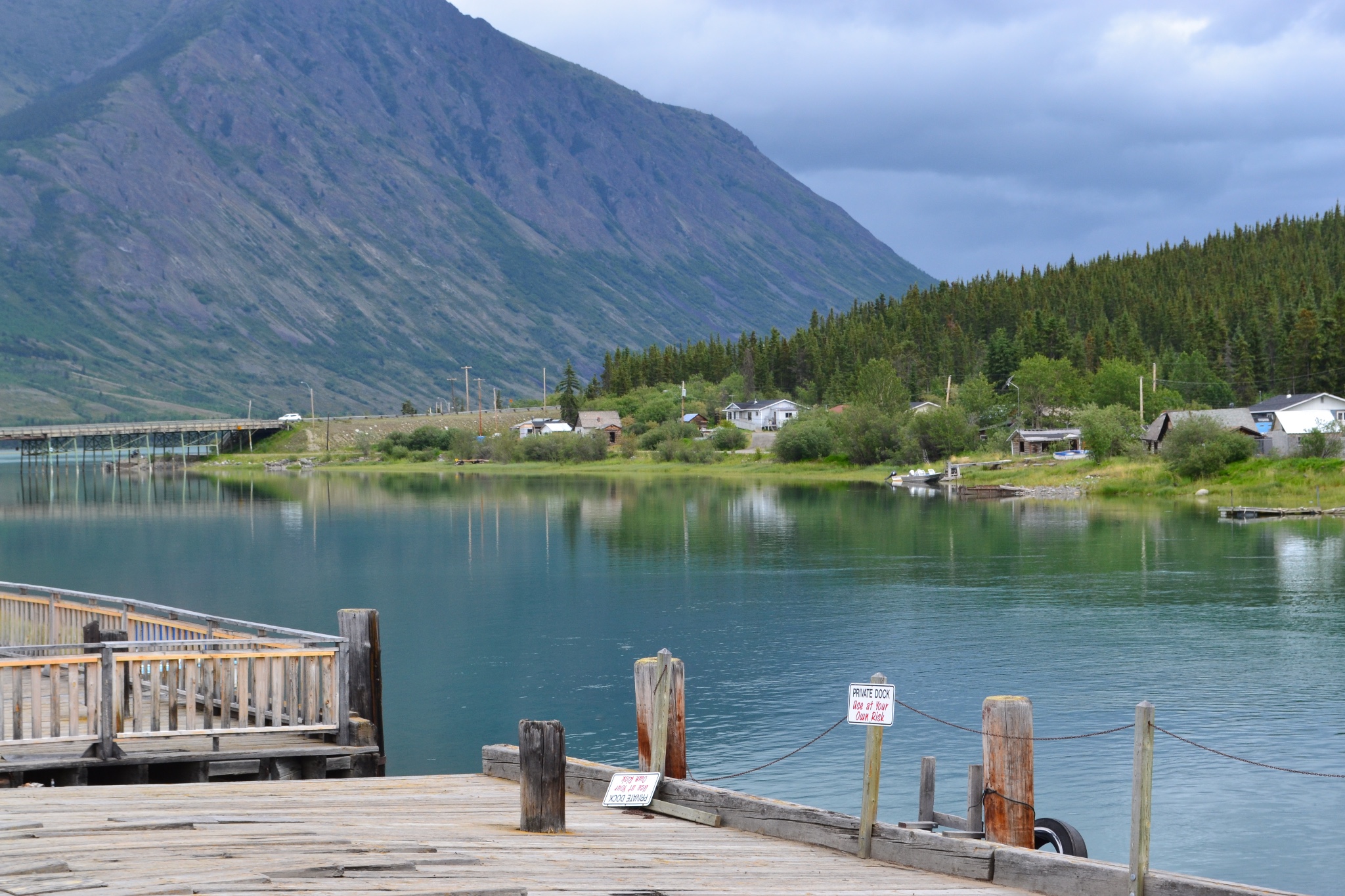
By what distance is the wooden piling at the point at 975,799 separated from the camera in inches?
571

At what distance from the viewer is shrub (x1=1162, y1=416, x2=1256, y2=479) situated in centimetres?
10431

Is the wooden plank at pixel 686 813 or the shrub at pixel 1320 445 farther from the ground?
the shrub at pixel 1320 445

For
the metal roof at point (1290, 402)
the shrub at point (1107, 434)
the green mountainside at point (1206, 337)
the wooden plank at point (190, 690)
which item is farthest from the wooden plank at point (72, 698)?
the green mountainside at point (1206, 337)

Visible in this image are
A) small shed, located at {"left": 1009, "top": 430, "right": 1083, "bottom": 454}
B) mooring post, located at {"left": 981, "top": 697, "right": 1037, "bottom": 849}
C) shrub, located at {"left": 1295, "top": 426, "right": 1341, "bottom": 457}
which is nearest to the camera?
mooring post, located at {"left": 981, "top": 697, "right": 1037, "bottom": 849}

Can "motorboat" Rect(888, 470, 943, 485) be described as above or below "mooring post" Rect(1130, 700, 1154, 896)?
above

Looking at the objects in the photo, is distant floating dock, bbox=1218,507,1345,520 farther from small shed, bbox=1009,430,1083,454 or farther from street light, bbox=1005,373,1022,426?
street light, bbox=1005,373,1022,426

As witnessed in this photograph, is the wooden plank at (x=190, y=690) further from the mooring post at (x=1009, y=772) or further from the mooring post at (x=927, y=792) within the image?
the mooring post at (x=1009, y=772)

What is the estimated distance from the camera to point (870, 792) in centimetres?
1282

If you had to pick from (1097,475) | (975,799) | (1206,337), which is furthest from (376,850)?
(1206,337)

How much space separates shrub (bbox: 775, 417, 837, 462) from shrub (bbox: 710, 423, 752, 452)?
16.6 meters

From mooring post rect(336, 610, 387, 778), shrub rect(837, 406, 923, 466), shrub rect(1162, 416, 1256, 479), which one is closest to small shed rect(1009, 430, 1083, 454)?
shrub rect(837, 406, 923, 466)

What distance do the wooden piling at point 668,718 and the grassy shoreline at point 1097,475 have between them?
84561 mm

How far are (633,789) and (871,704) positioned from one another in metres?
2.97

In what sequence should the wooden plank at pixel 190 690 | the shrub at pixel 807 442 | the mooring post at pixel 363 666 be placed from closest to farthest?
the wooden plank at pixel 190 690 < the mooring post at pixel 363 666 < the shrub at pixel 807 442
